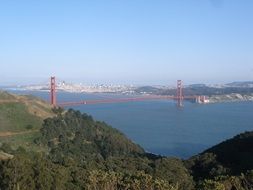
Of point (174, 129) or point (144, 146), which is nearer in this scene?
point (144, 146)

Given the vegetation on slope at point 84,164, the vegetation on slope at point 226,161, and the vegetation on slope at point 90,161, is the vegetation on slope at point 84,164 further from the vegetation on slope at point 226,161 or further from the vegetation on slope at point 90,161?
the vegetation on slope at point 226,161

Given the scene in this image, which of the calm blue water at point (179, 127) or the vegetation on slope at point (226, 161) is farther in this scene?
the calm blue water at point (179, 127)

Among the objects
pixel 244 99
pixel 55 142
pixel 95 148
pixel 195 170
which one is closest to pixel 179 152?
pixel 95 148

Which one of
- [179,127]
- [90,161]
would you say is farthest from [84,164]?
[179,127]

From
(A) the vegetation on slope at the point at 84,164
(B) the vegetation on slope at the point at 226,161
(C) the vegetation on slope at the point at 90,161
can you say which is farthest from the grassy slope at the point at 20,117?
(B) the vegetation on slope at the point at 226,161

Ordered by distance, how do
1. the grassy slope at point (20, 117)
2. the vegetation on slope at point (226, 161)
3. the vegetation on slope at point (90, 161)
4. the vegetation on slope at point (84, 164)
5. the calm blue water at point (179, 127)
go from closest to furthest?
1. the vegetation on slope at point (90, 161)
2. the vegetation on slope at point (84, 164)
3. the vegetation on slope at point (226, 161)
4. the grassy slope at point (20, 117)
5. the calm blue water at point (179, 127)

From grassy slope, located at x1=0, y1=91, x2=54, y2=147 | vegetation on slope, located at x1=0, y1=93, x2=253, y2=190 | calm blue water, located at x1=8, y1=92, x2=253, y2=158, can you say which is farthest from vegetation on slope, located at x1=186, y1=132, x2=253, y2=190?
calm blue water, located at x1=8, y1=92, x2=253, y2=158

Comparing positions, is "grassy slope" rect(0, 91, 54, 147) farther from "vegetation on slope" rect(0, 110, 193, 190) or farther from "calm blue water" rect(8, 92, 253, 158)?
"calm blue water" rect(8, 92, 253, 158)

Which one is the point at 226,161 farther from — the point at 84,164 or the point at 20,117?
the point at 20,117

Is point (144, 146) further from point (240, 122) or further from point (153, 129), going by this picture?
point (240, 122)
